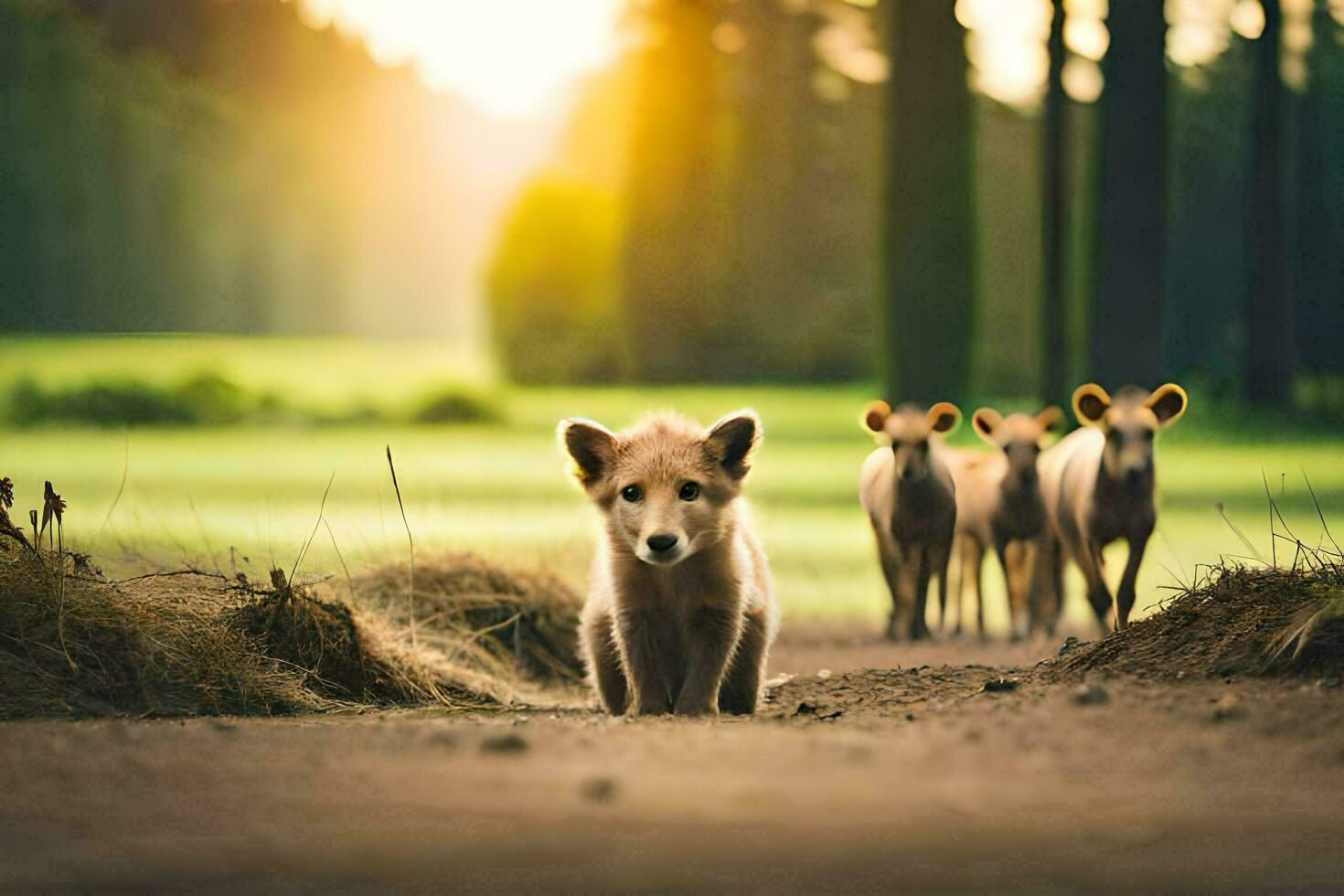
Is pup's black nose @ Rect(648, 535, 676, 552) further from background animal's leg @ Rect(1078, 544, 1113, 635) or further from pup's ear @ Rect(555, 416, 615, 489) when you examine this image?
background animal's leg @ Rect(1078, 544, 1113, 635)

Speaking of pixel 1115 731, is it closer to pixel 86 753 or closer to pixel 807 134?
pixel 86 753

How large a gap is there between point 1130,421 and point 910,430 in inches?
51.2

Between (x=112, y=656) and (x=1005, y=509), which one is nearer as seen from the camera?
(x=112, y=656)

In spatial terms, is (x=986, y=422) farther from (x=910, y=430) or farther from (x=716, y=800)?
(x=716, y=800)

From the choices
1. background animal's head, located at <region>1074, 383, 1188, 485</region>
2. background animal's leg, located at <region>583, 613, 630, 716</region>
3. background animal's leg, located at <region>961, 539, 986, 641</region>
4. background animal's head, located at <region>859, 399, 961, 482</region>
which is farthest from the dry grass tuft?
background animal's head, located at <region>1074, 383, 1188, 485</region>

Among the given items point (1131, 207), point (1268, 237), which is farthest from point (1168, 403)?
point (1268, 237)

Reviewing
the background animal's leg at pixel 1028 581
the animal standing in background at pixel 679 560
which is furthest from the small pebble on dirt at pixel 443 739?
the background animal's leg at pixel 1028 581

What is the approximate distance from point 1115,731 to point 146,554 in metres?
5.10

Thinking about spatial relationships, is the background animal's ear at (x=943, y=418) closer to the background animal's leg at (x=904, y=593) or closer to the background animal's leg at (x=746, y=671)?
the background animal's leg at (x=904, y=593)

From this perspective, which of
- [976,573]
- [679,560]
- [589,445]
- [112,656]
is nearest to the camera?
[112,656]

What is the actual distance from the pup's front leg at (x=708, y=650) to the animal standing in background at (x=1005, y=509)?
3.22m

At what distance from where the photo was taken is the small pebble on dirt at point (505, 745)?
14.7 feet

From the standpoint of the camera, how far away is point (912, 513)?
8930 millimetres

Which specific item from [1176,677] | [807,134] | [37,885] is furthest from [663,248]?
[37,885]
